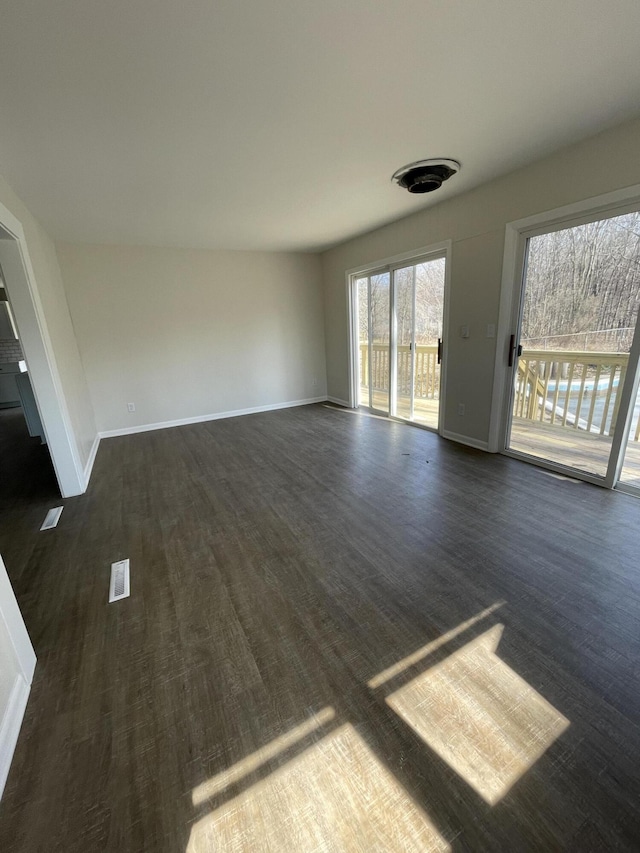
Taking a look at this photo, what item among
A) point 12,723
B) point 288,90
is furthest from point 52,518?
point 288,90

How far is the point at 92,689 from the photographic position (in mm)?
1358

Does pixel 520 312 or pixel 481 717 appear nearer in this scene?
pixel 481 717

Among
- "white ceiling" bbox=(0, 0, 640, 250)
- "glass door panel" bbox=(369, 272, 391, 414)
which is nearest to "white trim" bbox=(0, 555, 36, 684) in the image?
"white ceiling" bbox=(0, 0, 640, 250)

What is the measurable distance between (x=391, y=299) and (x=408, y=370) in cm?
93

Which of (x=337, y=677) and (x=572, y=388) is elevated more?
(x=572, y=388)

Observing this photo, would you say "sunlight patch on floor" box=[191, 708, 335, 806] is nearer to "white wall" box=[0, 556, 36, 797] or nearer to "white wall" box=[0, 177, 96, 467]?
"white wall" box=[0, 556, 36, 797]

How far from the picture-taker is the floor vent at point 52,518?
256 centimetres

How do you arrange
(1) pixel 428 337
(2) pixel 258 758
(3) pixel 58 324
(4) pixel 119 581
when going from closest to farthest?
(2) pixel 258 758, (4) pixel 119 581, (3) pixel 58 324, (1) pixel 428 337

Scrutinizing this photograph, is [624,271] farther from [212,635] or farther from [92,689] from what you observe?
[92,689]

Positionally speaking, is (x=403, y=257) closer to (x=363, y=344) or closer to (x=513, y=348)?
(x=363, y=344)

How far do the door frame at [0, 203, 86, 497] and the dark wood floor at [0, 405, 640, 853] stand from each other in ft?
2.01

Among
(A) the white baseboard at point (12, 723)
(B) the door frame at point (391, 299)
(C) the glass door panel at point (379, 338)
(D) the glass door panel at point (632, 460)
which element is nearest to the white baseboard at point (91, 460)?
(A) the white baseboard at point (12, 723)

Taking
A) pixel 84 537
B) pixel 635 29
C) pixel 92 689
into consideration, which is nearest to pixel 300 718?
pixel 92 689

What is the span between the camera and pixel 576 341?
2.76 meters
